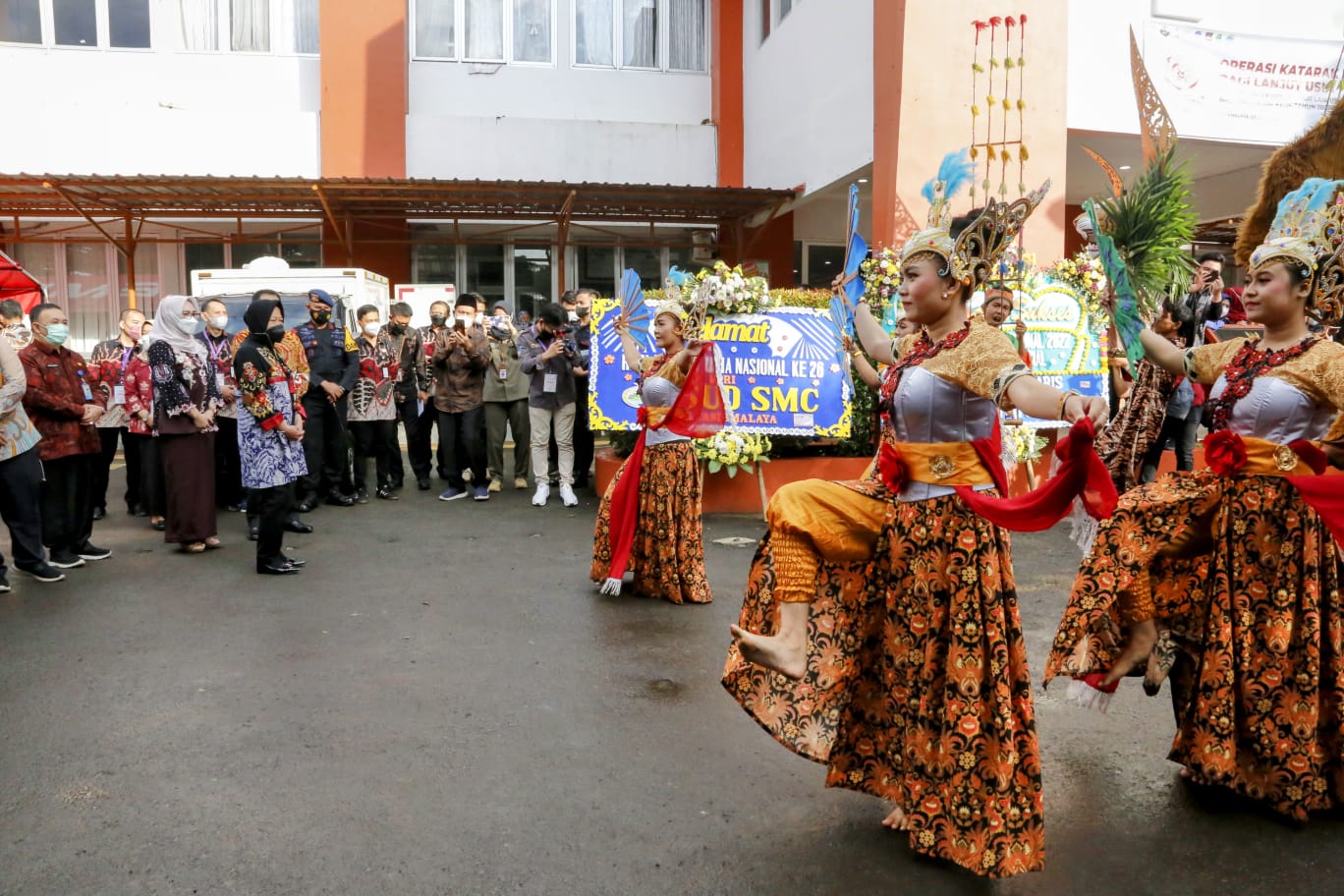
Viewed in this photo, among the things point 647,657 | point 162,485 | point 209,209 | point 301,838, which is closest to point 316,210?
point 209,209

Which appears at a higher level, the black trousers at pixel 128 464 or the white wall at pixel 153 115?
the white wall at pixel 153 115

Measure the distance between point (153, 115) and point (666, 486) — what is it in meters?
14.4

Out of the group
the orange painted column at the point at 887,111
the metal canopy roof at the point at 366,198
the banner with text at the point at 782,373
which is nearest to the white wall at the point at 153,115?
the metal canopy roof at the point at 366,198

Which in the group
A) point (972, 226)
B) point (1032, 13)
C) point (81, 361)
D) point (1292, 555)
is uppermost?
point (1032, 13)

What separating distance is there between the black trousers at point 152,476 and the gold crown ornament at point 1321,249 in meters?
8.24

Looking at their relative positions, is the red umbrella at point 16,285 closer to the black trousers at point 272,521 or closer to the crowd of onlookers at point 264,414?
the crowd of onlookers at point 264,414

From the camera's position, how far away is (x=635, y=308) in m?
7.60

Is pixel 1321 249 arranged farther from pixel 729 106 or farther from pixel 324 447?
pixel 729 106

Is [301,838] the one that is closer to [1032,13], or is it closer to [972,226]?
[972,226]

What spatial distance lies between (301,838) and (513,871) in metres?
0.75

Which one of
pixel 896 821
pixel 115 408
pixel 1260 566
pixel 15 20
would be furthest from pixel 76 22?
pixel 1260 566

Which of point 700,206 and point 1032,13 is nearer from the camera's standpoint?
point 1032,13

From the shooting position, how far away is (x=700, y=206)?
636 inches

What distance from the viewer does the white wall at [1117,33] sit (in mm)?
11414
